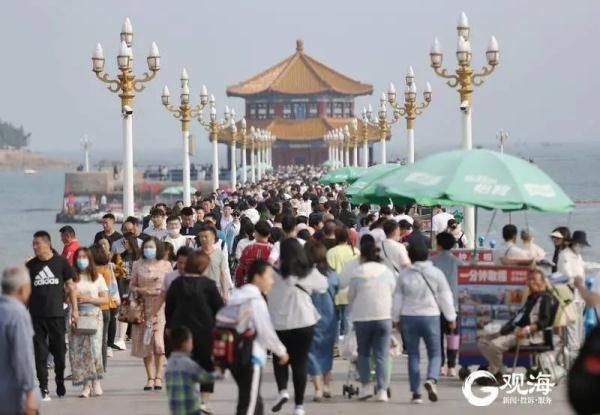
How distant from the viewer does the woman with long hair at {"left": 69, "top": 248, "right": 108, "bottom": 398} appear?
1320 cm

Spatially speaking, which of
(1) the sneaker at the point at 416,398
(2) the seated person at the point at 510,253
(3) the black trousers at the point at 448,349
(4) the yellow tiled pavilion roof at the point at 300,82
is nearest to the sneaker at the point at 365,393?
(1) the sneaker at the point at 416,398

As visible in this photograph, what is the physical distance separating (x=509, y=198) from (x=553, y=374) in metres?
1.45

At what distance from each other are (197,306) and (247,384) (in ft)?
3.03

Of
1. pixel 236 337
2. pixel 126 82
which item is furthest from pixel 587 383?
pixel 126 82

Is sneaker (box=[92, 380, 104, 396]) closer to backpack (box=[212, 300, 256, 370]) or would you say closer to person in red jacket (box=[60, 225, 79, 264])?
person in red jacket (box=[60, 225, 79, 264])

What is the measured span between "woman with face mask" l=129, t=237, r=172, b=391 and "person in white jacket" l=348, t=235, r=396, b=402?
6.24 ft

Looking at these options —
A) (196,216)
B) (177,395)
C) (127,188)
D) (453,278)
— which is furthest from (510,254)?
(127,188)

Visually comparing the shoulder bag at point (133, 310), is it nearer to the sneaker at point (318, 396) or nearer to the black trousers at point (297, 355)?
the sneaker at point (318, 396)

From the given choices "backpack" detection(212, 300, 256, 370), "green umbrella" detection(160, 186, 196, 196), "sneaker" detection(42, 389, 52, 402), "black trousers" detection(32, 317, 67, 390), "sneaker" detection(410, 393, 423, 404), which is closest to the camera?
"backpack" detection(212, 300, 256, 370)

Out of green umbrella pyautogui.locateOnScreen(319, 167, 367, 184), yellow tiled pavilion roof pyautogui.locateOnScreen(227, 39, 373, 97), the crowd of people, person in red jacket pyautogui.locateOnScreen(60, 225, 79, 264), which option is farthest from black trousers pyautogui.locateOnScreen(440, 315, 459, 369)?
yellow tiled pavilion roof pyautogui.locateOnScreen(227, 39, 373, 97)

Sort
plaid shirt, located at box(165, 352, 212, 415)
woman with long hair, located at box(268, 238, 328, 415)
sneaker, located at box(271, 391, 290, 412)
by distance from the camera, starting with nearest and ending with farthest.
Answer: plaid shirt, located at box(165, 352, 212, 415) < sneaker, located at box(271, 391, 290, 412) < woman with long hair, located at box(268, 238, 328, 415)

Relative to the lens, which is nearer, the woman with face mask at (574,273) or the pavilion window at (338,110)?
the woman with face mask at (574,273)

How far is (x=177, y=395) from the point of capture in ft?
31.7

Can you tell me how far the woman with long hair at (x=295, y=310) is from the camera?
37.6ft
